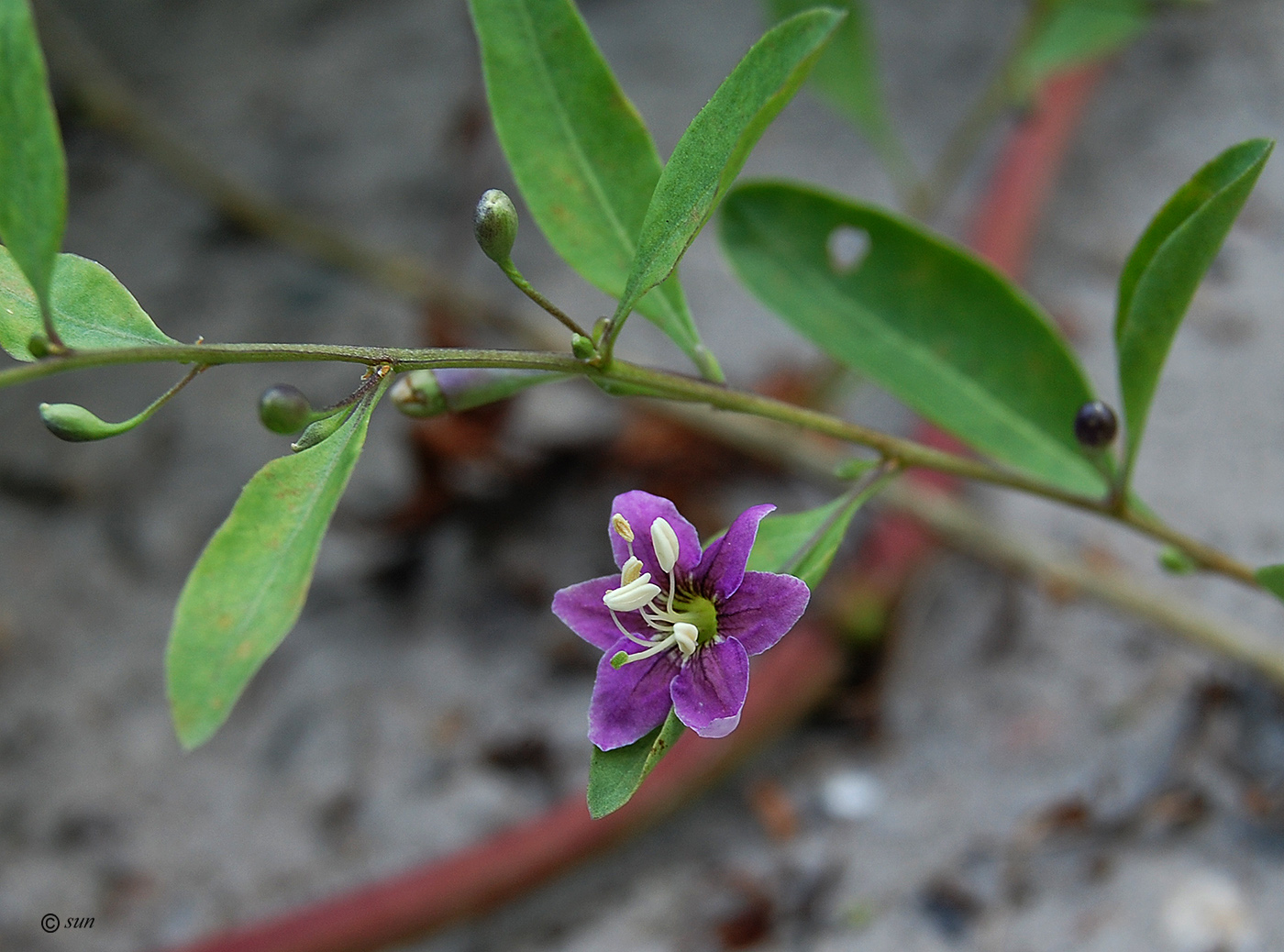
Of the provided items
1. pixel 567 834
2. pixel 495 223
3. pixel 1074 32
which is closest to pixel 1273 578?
pixel 495 223

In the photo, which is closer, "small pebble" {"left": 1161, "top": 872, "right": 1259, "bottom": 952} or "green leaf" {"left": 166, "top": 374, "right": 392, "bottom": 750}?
"green leaf" {"left": 166, "top": 374, "right": 392, "bottom": 750}

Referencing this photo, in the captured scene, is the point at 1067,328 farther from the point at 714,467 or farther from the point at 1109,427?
the point at 1109,427

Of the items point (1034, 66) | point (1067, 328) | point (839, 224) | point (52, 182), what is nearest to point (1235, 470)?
point (1067, 328)

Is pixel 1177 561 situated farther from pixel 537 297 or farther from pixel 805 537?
pixel 537 297

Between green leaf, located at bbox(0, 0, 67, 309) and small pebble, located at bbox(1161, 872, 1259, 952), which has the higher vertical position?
green leaf, located at bbox(0, 0, 67, 309)

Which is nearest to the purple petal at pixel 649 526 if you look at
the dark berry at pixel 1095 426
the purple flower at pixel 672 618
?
the purple flower at pixel 672 618

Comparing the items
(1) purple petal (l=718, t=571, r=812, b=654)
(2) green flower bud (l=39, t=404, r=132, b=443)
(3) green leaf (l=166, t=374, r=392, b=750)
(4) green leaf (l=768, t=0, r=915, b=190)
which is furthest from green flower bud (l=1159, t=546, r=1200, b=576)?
(4) green leaf (l=768, t=0, r=915, b=190)

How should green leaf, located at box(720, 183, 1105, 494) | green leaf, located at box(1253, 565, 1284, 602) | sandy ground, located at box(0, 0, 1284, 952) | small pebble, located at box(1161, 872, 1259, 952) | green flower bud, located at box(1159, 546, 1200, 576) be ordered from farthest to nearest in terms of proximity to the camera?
sandy ground, located at box(0, 0, 1284, 952) → small pebble, located at box(1161, 872, 1259, 952) → green leaf, located at box(720, 183, 1105, 494) → green flower bud, located at box(1159, 546, 1200, 576) → green leaf, located at box(1253, 565, 1284, 602)

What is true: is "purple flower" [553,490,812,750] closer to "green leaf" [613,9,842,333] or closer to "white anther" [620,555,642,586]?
"white anther" [620,555,642,586]
